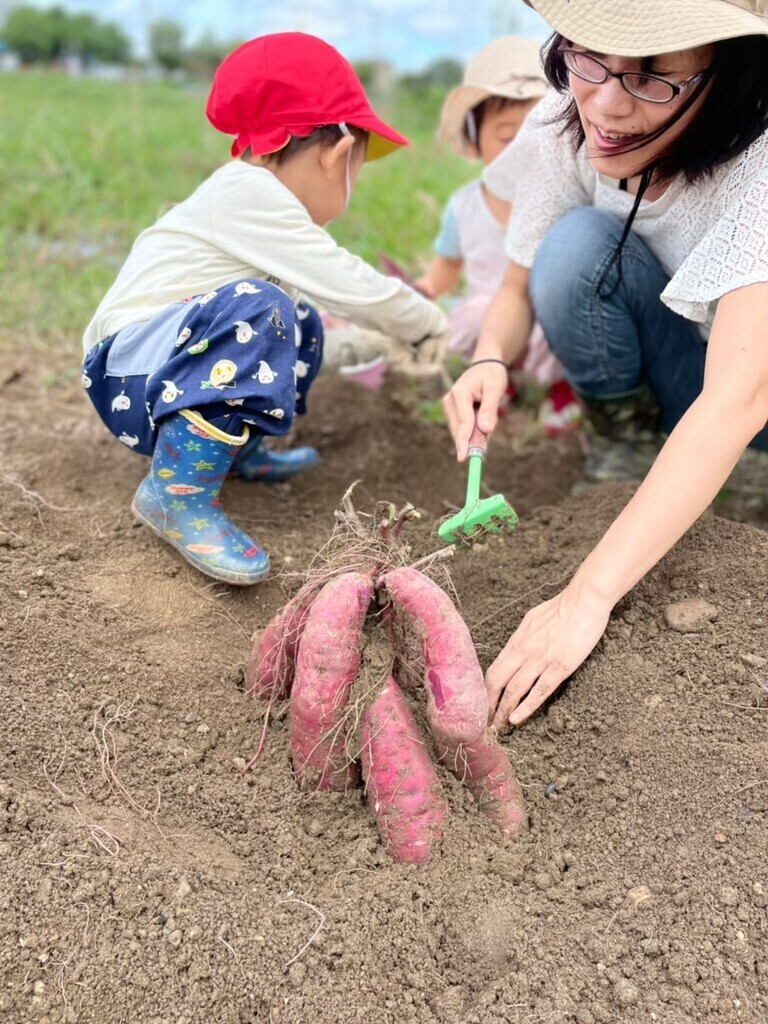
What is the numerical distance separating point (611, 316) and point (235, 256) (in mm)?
971

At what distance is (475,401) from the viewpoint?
1979 mm

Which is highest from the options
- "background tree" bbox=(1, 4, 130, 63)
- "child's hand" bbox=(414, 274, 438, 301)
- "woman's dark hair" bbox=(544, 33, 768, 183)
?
"woman's dark hair" bbox=(544, 33, 768, 183)

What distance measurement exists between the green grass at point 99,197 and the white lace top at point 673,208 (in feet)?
5.64

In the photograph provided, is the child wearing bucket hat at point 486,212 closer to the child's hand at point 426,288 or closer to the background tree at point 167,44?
the child's hand at point 426,288

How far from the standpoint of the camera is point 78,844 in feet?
4.32

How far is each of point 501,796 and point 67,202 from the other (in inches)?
162

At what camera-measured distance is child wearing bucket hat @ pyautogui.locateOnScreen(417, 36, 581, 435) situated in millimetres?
2760

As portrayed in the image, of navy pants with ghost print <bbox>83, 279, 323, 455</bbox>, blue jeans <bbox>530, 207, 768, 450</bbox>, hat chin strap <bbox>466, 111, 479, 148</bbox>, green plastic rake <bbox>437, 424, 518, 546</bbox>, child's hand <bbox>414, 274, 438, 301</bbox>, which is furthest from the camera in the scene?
child's hand <bbox>414, 274, 438, 301</bbox>

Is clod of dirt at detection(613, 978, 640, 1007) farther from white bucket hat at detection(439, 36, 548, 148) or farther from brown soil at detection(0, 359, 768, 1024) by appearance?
white bucket hat at detection(439, 36, 548, 148)

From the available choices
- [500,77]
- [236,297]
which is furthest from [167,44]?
[236,297]

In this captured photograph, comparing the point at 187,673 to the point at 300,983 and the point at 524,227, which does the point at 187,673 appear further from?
the point at 524,227

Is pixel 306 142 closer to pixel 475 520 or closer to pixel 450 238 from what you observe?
pixel 475 520

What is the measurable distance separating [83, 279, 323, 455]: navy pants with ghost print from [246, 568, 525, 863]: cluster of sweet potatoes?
0.51 m

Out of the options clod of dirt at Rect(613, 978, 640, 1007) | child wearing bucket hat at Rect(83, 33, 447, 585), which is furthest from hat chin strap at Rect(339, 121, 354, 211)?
clod of dirt at Rect(613, 978, 640, 1007)
